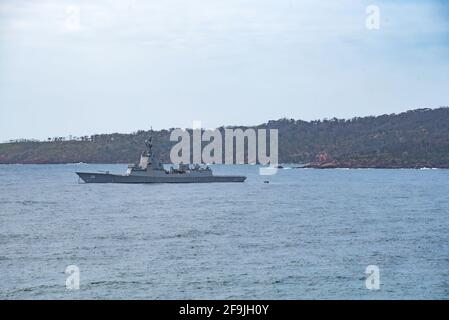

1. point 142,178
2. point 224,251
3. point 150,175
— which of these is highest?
point 150,175

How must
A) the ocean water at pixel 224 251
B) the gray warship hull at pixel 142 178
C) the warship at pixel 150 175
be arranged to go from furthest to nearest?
1. the gray warship hull at pixel 142 178
2. the warship at pixel 150 175
3. the ocean water at pixel 224 251

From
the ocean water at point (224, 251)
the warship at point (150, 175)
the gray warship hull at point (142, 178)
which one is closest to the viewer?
the ocean water at point (224, 251)

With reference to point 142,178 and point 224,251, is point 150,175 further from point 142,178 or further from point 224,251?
point 224,251

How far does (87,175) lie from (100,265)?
62832 millimetres

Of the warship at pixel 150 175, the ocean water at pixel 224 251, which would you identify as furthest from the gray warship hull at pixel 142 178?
the ocean water at pixel 224 251

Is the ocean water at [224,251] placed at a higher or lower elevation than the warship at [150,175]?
lower

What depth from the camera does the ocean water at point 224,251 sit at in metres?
20.3

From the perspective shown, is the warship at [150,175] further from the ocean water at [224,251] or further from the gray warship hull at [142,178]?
the ocean water at [224,251]

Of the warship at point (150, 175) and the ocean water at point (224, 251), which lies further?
the warship at point (150, 175)

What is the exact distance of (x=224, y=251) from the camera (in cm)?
2688

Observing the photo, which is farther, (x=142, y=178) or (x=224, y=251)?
(x=142, y=178)

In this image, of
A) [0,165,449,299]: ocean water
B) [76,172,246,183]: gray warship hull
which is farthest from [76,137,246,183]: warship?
[0,165,449,299]: ocean water

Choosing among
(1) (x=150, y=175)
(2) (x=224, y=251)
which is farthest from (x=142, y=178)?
(2) (x=224, y=251)
